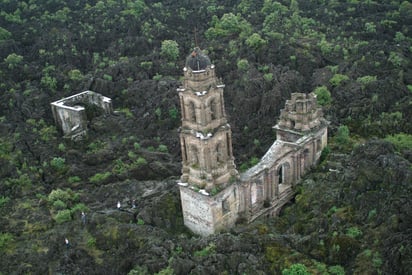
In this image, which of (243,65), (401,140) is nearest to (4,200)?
(243,65)

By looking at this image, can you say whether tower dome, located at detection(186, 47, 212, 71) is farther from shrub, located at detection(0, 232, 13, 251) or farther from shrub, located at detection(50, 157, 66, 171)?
shrub, located at detection(50, 157, 66, 171)

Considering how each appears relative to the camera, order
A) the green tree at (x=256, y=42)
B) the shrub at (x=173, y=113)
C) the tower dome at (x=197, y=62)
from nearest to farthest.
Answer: the tower dome at (x=197, y=62)
the shrub at (x=173, y=113)
the green tree at (x=256, y=42)

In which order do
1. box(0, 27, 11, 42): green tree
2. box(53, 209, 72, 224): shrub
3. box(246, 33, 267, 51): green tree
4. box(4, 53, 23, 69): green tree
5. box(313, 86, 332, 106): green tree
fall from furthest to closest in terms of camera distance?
1. box(0, 27, 11, 42): green tree
2. box(4, 53, 23, 69): green tree
3. box(246, 33, 267, 51): green tree
4. box(313, 86, 332, 106): green tree
5. box(53, 209, 72, 224): shrub

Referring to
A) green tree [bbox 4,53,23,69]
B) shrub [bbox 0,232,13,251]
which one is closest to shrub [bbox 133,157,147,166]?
shrub [bbox 0,232,13,251]

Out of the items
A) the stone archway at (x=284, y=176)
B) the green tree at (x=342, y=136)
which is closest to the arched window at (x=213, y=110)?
the stone archway at (x=284, y=176)

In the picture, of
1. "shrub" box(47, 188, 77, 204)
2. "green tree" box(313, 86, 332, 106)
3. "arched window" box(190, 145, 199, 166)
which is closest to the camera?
"arched window" box(190, 145, 199, 166)

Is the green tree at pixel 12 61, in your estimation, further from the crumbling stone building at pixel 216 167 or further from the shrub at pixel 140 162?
the crumbling stone building at pixel 216 167

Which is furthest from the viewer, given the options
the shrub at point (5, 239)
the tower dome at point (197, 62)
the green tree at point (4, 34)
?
the green tree at point (4, 34)
